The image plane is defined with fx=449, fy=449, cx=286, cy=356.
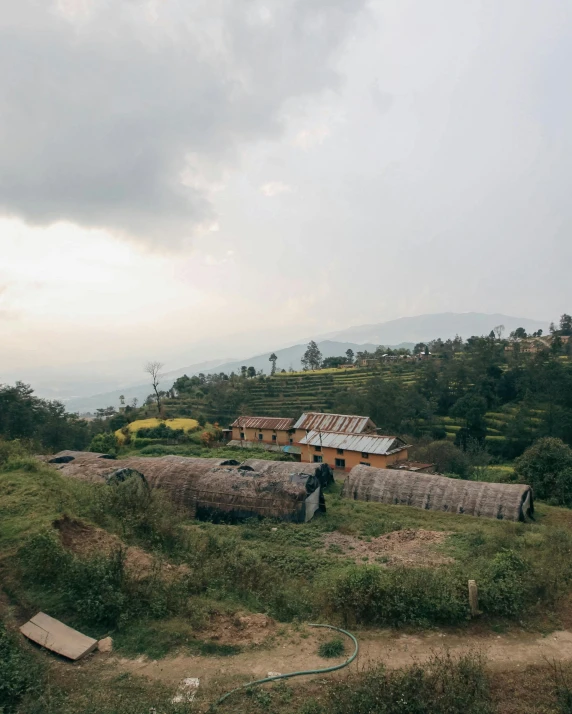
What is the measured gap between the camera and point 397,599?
887cm

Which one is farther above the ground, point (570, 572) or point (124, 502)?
point (124, 502)

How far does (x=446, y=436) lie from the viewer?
42406mm

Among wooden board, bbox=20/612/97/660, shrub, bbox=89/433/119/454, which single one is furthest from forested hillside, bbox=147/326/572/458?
wooden board, bbox=20/612/97/660

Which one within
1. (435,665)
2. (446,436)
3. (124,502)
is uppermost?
(124,502)

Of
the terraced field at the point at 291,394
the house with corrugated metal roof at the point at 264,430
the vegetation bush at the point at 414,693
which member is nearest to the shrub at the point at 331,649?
the vegetation bush at the point at 414,693

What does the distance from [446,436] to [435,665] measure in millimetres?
37656

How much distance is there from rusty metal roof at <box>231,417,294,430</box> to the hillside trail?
3269 cm

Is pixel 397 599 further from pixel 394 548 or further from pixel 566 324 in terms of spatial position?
pixel 566 324

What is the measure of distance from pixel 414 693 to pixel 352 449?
24.2m

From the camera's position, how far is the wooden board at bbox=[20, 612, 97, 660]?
25.2ft

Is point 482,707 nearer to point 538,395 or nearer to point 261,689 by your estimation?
point 261,689

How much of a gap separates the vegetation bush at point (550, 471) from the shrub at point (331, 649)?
749 inches

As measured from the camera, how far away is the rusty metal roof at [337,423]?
3516 centimetres

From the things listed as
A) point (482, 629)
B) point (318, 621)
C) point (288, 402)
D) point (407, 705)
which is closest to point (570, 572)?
point (482, 629)
